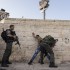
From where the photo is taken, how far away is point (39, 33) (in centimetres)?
1186

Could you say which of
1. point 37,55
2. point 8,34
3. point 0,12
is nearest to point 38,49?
point 37,55

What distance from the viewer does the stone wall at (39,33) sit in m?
11.7

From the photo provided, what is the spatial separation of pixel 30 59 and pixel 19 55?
0.53 metres

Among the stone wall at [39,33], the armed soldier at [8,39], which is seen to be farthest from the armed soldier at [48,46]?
the armed soldier at [8,39]

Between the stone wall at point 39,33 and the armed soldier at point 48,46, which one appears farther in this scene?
the stone wall at point 39,33

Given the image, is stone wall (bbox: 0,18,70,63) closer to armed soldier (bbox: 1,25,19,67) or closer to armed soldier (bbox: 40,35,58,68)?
armed soldier (bbox: 1,25,19,67)

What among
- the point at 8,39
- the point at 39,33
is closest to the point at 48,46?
the point at 39,33

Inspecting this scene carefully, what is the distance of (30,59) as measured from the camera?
1166cm

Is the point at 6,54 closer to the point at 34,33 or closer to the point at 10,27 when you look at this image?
the point at 10,27

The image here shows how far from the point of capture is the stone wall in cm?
1166

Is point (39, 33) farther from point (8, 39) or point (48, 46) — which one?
point (8, 39)

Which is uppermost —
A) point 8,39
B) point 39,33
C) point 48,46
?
point 39,33

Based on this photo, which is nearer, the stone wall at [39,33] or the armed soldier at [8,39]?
the armed soldier at [8,39]

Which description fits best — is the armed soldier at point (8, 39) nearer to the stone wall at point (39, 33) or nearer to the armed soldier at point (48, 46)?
the stone wall at point (39, 33)
